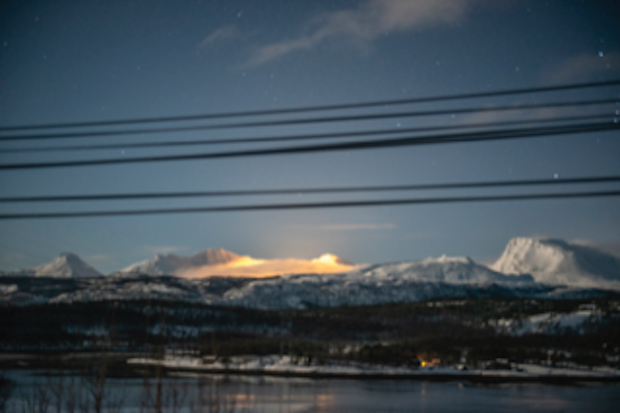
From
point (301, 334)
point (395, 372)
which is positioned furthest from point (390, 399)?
point (301, 334)

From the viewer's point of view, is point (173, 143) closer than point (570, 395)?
Yes

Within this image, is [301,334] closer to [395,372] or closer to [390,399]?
[395,372]

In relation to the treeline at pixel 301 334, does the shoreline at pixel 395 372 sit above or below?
below

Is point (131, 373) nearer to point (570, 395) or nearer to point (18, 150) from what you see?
point (570, 395)

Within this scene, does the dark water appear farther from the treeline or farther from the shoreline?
the shoreline

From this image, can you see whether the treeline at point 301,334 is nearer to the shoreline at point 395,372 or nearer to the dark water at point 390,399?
the shoreline at point 395,372

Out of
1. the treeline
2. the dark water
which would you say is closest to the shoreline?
the treeline

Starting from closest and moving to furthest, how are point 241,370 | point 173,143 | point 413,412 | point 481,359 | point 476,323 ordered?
point 173,143 < point 413,412 < point 241,370 < point 481,359 < point 476,323

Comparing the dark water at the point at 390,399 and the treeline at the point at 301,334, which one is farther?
the treeline at the point at 301,334

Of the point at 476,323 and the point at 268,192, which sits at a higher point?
the point at 268,192

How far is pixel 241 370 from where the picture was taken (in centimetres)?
9862

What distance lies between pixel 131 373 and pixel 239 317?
357 ft

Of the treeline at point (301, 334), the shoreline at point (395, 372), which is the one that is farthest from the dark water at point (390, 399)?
the shoreline at point (395, 372)

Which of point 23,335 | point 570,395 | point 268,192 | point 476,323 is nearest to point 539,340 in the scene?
point 476,323
